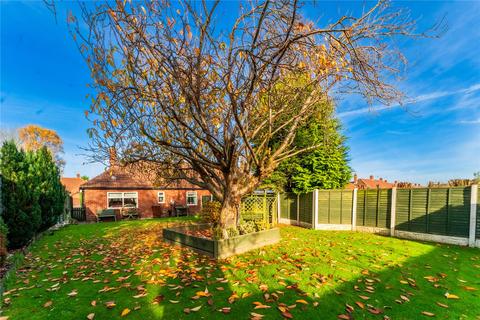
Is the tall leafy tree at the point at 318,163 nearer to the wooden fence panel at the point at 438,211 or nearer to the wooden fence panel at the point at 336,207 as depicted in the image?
the wooden fence panel at the point at 336,207

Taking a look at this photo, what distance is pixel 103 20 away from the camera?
4.15m

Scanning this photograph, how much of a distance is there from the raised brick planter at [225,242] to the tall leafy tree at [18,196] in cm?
487

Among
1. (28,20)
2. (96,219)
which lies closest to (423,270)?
(28,20)

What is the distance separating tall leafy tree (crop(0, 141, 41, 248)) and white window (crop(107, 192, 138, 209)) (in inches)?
373

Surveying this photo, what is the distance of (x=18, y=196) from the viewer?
25.1 feet

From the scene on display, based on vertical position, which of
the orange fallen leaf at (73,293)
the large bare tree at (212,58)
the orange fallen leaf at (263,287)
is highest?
the large bare tree at (212,58)

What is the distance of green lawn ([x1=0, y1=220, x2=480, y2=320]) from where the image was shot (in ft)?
11.0

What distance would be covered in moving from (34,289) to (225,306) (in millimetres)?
3844

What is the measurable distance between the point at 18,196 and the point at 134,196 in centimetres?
1097

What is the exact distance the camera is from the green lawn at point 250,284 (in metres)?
3.34

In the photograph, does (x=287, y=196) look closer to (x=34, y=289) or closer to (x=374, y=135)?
(x=374, y=135)

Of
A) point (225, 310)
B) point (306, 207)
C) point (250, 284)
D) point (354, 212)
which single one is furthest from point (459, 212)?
point (225, 310)

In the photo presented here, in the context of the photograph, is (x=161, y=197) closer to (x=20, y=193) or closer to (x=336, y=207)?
(x=20, y=193)

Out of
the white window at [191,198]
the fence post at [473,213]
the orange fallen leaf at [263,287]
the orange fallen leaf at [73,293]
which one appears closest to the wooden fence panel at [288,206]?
the fence post at [473,213]
